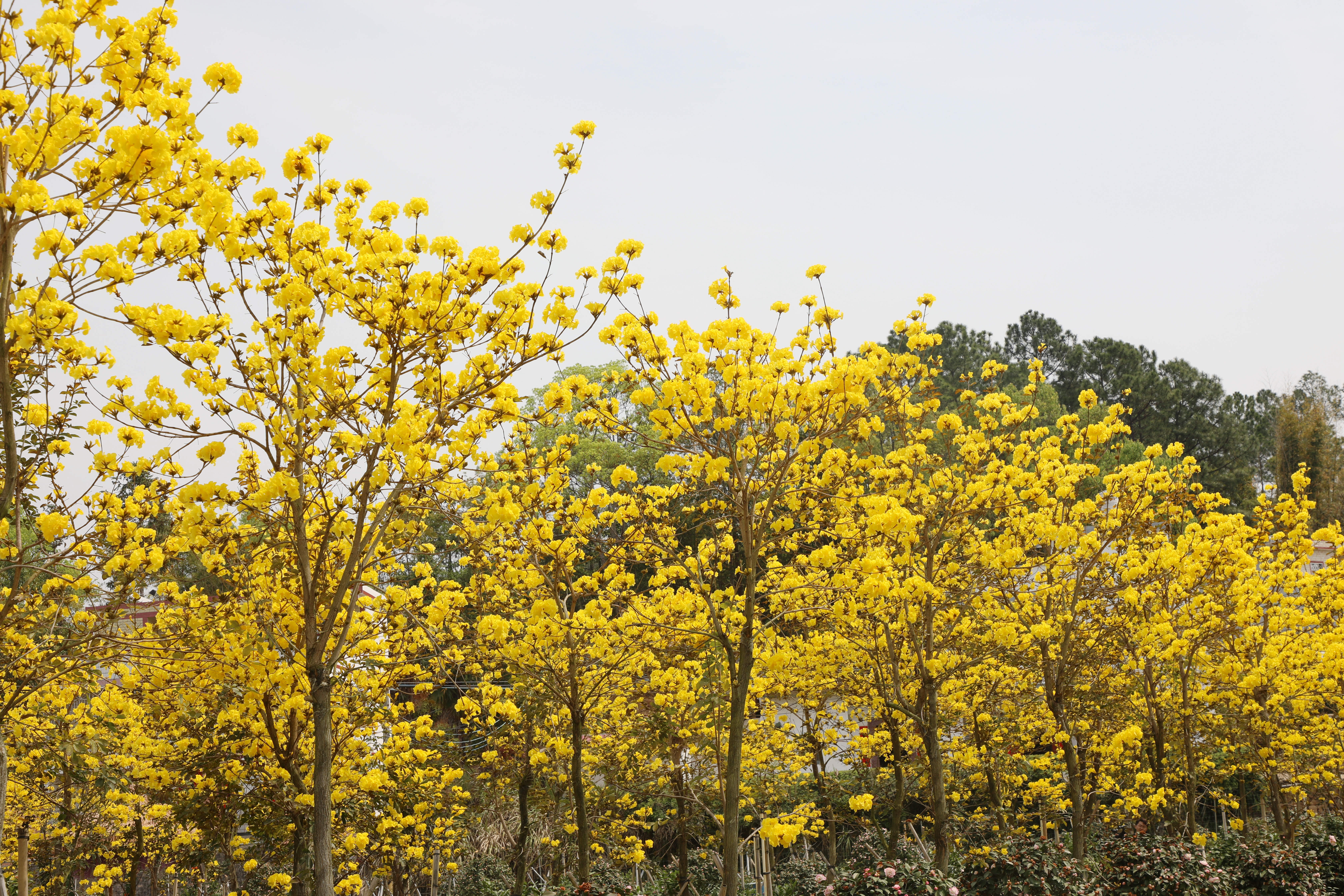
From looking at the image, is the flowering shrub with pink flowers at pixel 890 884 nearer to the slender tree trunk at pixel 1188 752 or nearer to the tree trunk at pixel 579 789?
the tree trunk at pixel 579 789

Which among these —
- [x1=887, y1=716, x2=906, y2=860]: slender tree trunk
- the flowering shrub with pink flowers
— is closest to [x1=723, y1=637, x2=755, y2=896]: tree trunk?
the flowering shrub with pink flowers

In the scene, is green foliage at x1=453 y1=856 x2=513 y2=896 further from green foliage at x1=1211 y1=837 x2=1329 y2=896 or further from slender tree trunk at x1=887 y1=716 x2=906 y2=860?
green foliage at x1=1211 y1=837 x2=1329 y2=896

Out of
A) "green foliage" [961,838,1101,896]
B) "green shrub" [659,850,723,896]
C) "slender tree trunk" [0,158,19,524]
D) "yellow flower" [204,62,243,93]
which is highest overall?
"yellow flower" [204,62,243,93]

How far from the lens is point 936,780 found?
7.84 metres

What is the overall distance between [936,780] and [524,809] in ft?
12.9

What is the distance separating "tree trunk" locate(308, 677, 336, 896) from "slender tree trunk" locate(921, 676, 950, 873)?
5.07 m

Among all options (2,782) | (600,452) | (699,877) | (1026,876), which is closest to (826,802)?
(699,877)

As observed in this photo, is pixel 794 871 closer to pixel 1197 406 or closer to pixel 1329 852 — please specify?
pixel 1329 852

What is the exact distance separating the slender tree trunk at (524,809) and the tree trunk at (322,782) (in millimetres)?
4241

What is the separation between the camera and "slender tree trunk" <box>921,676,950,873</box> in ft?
25.4

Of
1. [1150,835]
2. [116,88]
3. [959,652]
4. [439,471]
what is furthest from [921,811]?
[116,88]

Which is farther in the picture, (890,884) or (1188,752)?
(1188,752)

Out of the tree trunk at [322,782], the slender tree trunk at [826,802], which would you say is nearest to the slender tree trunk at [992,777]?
the slender tree trunk at [826,802]

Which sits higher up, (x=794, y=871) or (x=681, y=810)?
(x=681, y=810)
